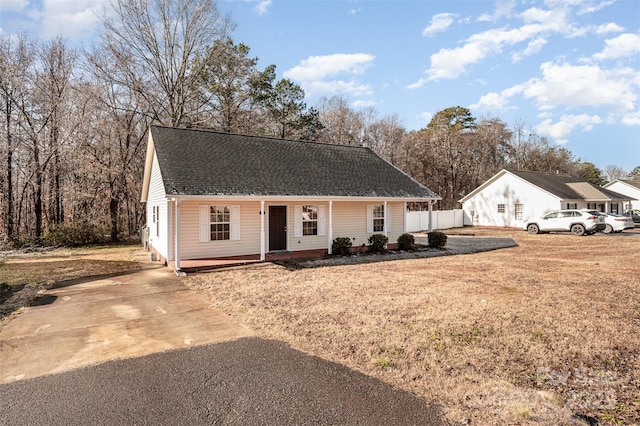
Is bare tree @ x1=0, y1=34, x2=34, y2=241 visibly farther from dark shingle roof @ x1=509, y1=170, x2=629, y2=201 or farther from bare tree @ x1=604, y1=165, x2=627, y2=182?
bare tree @ x1=604, y1=165, x2=627, y2=182

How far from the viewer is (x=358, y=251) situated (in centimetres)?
1524

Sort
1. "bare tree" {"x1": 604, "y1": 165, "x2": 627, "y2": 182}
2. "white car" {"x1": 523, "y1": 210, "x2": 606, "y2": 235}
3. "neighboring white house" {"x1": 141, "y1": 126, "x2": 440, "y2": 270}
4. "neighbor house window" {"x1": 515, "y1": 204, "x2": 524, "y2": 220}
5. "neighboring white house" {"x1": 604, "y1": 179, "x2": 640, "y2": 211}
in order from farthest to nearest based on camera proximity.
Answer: "bare tree" {"x1": 604, "y1": 165, "x2": 627, "y2": 182} → "neighboring white house" {"x1": 604, "y1": 179, "x2": 640, "y2": 211} → "neighbor house window" {"x1": 515, "y1": 204, "x2": 524, "y2": 220} → "white car" {"x1": 523, "y1": 210, "x2": 606, "y2": 235} → "neighboring white house" {"x1": 141, "y1": 126, "x2": 440, "y2": 270}

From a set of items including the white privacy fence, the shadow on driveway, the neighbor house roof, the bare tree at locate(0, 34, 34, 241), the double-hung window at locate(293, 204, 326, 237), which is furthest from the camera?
the neighbor house roof

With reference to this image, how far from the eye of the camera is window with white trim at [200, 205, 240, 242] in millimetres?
12523

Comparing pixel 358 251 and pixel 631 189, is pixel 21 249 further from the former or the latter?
pixel 631 189

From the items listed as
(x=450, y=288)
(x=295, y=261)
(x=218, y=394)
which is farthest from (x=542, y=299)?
(x=295, y=261)

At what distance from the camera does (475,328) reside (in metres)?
5.69

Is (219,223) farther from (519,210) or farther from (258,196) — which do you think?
(519,210)

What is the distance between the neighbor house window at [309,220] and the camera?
14625 mm

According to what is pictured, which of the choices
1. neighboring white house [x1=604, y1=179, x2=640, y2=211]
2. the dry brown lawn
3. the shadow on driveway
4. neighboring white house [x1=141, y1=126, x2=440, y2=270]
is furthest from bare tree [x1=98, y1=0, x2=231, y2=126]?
neighboring white house [x1=604, y1=179, x2=640, y2=211]

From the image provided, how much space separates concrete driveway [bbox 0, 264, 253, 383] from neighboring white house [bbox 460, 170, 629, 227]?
28171 millimetres

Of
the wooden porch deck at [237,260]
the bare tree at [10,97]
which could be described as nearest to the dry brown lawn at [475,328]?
the wooden porch deck at [237,260]

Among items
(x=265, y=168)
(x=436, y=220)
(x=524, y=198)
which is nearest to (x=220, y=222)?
(x=265, y=168)

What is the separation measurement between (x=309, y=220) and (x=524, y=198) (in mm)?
22189
